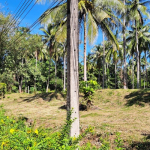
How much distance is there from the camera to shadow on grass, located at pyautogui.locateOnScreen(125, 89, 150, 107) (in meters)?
11.8

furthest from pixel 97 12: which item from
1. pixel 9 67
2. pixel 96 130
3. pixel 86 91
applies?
pixel 9 67

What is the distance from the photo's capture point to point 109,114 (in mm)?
9805

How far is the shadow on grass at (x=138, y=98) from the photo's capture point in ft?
38.6

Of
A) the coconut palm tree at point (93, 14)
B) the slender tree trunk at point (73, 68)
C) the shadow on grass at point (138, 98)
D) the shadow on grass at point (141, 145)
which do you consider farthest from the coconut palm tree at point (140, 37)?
the slender tree trunk at point (73, 68)

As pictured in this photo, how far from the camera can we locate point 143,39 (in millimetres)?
26188

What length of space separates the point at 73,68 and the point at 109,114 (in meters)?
6.44

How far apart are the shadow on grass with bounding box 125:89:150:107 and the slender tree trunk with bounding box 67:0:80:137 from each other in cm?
849

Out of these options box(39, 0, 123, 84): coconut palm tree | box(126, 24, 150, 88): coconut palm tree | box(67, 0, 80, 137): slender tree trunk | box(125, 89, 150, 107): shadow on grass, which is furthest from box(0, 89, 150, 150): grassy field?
box(126, 24, 150, 88): coconut palm tree

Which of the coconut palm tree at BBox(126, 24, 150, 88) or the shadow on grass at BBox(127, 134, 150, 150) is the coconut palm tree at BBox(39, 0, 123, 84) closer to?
the shadow on grass at BBox(127, 134, 150, 150)

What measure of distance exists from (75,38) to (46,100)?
11891mm

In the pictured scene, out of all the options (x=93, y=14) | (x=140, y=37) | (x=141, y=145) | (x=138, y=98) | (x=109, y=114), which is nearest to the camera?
(x=141, y=145)

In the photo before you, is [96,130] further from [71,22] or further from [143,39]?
[143,39]

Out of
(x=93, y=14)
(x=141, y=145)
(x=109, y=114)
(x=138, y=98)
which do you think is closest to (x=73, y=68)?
(x=141, y=145)

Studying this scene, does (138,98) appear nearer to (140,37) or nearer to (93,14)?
(93,14)
